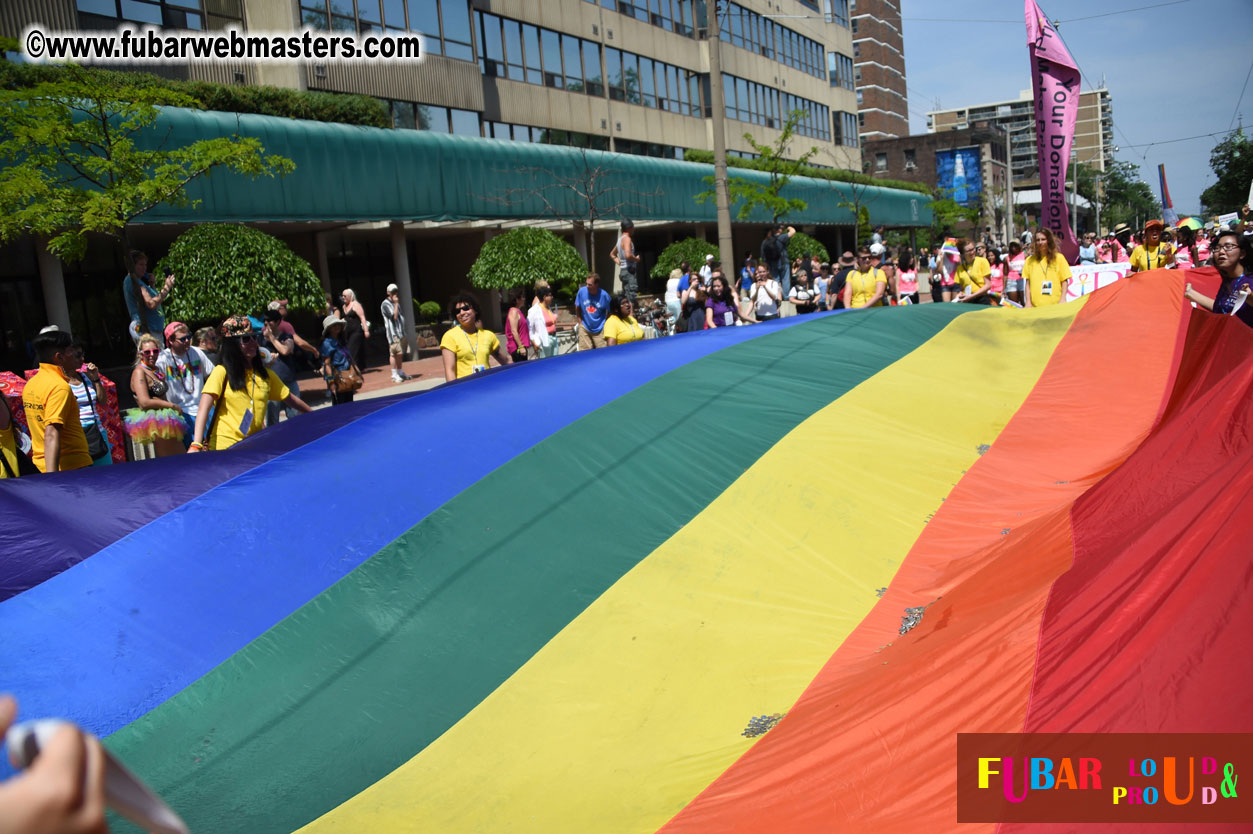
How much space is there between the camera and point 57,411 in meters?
6.06

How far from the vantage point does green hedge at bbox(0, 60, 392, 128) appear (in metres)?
17.5

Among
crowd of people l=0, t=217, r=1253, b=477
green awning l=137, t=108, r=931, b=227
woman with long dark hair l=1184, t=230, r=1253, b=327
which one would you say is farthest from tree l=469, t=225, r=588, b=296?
woman with long dark hair l=1184, t=230, r=1253, b=327

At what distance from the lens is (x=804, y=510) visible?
497 cm

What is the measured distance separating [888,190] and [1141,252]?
38384 millimetres

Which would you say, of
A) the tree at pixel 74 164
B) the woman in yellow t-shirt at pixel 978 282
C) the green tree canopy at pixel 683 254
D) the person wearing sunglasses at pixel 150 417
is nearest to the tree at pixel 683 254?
Answer: the green tree canopy at pixel 683 254

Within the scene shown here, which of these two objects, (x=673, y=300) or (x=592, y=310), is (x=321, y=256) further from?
(x=592, y=310)

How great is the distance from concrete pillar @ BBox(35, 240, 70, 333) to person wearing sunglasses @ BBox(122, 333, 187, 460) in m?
12.1

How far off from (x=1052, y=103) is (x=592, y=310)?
6.41 metres

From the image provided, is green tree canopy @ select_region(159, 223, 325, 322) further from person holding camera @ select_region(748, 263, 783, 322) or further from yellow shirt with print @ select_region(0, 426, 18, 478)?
yellow shirt with print @ select_region(0, 426, 18, 478)

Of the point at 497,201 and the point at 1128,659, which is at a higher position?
the point at 497,201

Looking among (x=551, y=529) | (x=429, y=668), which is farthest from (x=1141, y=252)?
(x=429, y=668)

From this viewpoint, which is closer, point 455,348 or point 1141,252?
point 455,348

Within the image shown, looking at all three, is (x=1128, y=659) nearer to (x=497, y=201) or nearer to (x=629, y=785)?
(x=629, y=785)

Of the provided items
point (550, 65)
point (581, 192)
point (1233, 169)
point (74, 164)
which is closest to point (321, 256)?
point (581, 192)
